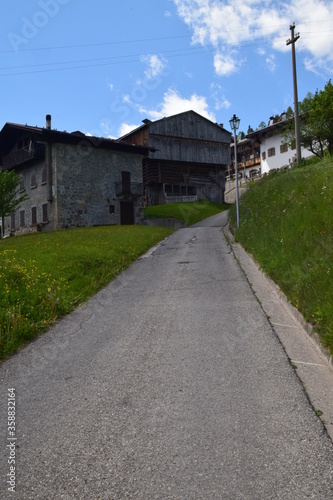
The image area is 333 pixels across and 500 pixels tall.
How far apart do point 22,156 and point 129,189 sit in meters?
9.85

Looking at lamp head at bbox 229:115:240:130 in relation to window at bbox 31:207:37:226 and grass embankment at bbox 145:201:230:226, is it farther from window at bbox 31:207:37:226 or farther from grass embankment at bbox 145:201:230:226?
window at bbox 31:207:37:226

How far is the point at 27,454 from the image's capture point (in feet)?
12.2

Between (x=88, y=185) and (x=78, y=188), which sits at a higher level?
(x=88, y=185)

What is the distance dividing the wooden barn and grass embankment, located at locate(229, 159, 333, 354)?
28506 millimetres

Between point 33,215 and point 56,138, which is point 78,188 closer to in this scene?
point 56,138

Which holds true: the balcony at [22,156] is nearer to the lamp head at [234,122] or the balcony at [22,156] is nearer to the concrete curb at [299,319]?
the lamp head at [234,122]

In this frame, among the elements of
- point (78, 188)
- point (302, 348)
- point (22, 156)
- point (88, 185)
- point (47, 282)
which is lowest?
point (302, 348)

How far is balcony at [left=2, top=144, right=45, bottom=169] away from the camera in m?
33.6

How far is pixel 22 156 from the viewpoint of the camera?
1410 inches

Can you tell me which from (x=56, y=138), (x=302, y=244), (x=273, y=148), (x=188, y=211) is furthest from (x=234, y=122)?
(x=273, y=148)

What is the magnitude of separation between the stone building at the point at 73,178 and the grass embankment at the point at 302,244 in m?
18.8

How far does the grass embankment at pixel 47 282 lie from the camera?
7266 mm

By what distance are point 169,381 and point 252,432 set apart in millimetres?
1416

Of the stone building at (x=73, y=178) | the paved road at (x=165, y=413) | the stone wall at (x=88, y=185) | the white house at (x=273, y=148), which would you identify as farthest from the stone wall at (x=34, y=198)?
the white house at (x=273, y=148)
